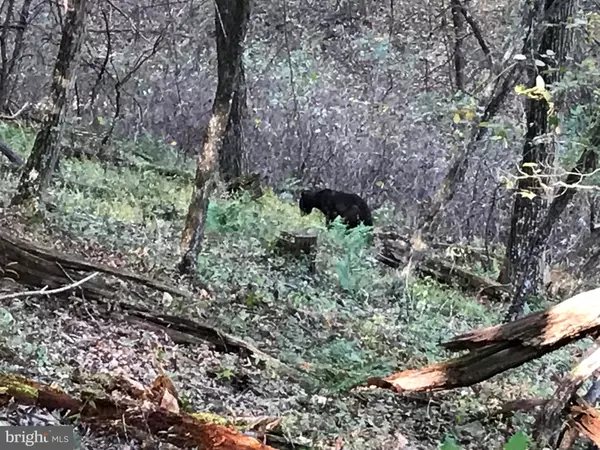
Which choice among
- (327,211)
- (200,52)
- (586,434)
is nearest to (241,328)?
(586,434)

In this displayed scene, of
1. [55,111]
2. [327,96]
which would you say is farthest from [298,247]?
[327,96]

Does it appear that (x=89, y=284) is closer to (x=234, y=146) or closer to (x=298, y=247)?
(x=298, y=247)

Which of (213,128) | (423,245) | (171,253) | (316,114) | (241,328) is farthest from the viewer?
(316,114)

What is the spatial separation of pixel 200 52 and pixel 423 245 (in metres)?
8.17

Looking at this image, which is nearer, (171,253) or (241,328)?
(241,328)

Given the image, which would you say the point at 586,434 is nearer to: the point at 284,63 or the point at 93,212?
the point at 93,212

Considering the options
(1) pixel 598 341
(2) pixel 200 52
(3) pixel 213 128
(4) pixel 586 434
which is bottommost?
(4) pixel 586 434

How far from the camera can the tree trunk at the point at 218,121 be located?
738 centimetres

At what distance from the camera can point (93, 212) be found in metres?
8.90

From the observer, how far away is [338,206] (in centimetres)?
1320

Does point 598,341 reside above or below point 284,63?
below

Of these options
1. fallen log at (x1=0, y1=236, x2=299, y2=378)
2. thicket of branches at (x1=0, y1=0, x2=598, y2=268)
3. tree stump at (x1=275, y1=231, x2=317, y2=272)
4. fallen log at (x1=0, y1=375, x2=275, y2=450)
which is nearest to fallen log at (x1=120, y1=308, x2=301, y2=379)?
fallen log at (x1=0, y1=236, x2=299, y2=378)

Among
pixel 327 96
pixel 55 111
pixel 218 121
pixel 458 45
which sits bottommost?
pixel 55 111

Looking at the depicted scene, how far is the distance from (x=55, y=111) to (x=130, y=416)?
428 cm
